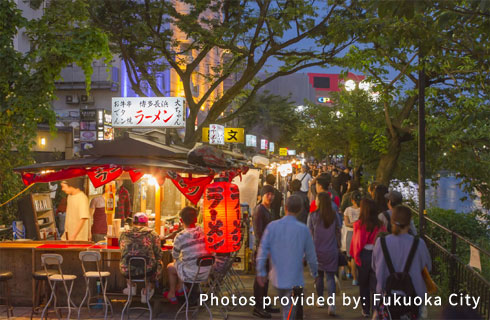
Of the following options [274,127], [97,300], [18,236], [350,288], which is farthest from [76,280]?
[274,127]

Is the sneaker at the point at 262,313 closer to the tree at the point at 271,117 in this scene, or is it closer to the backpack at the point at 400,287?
the backpack at the point at 400,287

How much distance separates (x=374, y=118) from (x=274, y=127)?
33680 millimetres

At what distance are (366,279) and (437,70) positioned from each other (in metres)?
5.57

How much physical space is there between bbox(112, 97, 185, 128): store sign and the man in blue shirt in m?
7.36

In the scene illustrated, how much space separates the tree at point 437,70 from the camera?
21.0 ft

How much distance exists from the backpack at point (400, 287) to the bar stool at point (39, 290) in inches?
214

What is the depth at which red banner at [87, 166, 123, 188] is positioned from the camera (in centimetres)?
940

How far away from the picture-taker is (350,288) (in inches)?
407

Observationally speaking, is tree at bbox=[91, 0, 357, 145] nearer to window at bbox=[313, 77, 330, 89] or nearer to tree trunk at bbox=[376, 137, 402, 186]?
tree trunk at bbox=[376, 137, 402, 186]

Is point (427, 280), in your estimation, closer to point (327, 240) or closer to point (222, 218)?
point (327, 240)

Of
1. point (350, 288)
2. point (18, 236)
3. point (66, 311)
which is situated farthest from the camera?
point (18, 236)

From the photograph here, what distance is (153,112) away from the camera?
12.8 meters

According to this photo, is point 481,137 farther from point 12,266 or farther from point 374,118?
point 12,266

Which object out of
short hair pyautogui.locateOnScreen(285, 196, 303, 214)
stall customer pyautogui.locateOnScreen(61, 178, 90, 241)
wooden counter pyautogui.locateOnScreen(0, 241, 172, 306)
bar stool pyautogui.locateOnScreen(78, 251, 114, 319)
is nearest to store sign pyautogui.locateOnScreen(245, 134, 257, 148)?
stall customer pyautogui.locateOnScreen(61, 178, 90, 241)
